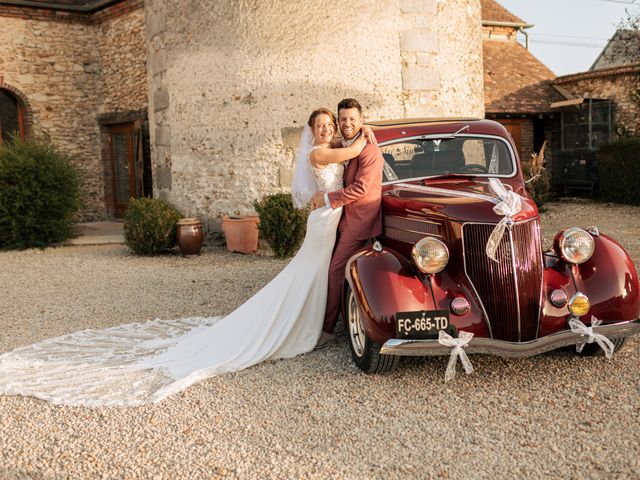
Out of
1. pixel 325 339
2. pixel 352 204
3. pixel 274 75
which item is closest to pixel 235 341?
pixel 325 339

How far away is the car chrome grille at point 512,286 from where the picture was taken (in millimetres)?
3684

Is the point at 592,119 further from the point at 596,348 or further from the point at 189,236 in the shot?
the point at 596,348

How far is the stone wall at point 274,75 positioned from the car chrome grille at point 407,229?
16.9 ft

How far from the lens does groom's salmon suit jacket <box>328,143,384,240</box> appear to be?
4.52 m

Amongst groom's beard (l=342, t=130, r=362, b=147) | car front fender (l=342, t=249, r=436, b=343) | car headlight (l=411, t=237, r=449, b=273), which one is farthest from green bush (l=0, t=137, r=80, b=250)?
car headlight (l=411, t=237, r=449, b=273)

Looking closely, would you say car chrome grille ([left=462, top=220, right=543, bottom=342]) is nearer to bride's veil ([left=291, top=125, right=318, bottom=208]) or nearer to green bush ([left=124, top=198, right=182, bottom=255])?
bride's veil ([left=291, top=125, right=318, bottom=208])

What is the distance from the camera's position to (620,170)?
14523 millimetres

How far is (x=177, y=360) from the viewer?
4.46 m

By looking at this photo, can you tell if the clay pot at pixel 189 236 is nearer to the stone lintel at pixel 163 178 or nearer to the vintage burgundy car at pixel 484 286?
the stone lintel at pixel 163 178

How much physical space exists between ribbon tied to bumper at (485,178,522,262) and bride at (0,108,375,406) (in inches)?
46.0

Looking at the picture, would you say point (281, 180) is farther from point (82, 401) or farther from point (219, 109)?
point (82, 401)

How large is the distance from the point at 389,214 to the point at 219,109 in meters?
5.64

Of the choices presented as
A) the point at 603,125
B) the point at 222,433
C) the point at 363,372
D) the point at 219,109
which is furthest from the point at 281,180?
the point at 603,125

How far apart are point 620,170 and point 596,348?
11694mm
